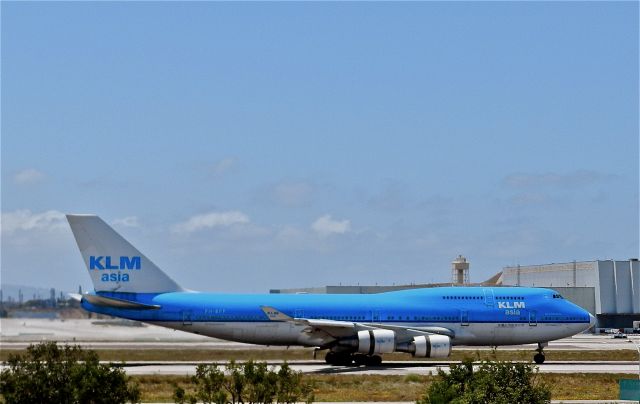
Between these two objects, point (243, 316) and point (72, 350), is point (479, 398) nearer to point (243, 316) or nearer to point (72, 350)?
point (72, 350)

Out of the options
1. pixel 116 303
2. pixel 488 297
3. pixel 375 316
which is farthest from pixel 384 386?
pixel 116 303

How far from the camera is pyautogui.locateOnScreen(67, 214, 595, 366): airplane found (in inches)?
1935

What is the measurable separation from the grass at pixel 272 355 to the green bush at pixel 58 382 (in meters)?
28.6

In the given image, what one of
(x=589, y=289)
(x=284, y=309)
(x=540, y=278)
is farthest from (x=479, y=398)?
(x=540, y=278)

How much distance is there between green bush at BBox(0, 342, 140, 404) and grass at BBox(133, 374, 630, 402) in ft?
33.6

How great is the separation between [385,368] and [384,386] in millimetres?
9275

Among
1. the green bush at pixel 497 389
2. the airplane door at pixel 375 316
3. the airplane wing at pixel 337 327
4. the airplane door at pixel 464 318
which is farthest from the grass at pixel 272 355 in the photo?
the green bush at pixel 497 389

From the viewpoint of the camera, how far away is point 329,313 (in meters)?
51.1

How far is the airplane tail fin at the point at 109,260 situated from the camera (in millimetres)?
49062

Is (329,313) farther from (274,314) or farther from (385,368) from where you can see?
(385,368)

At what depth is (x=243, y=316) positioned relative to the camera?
5016cm

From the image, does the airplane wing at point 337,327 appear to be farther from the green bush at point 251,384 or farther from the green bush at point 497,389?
the green bush at point 251,384

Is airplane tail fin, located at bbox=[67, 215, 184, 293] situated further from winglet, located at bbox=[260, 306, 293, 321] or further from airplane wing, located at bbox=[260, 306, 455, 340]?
airplane wing, located at bbox=[260, 306, 455, 340]

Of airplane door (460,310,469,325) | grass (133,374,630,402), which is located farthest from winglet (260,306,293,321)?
airplane door (460,310,469,325)
